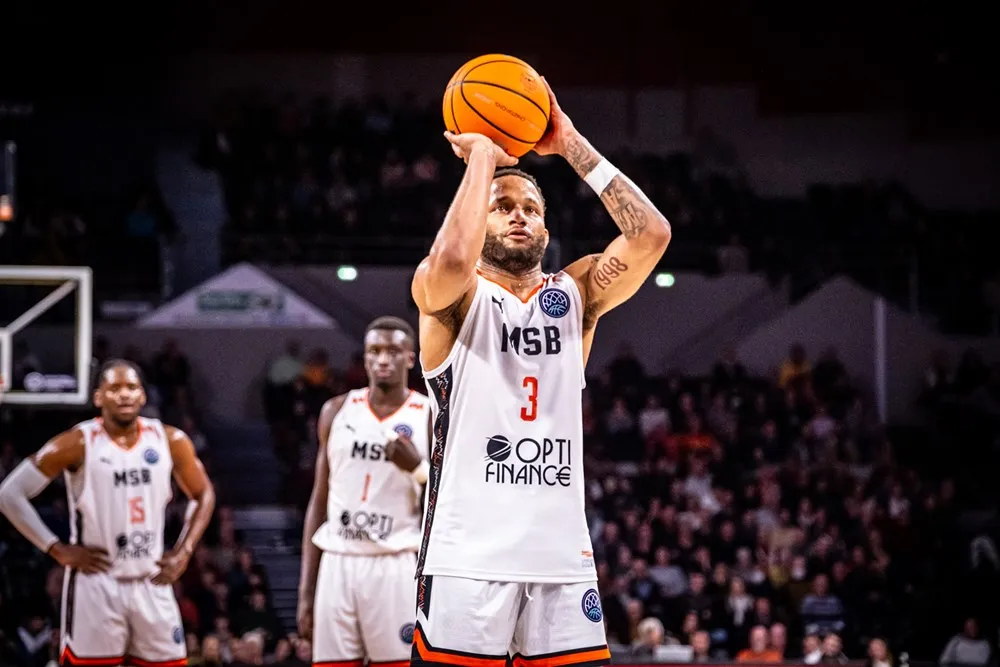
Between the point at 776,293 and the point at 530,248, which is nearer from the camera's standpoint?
the point at 530,248

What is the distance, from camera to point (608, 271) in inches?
147

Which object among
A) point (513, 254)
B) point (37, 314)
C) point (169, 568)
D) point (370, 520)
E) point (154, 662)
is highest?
point (37, 314)

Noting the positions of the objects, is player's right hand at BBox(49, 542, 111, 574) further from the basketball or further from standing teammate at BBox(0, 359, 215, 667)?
the basketball

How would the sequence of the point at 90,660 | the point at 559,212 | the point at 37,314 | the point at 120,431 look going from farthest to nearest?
1. the point at 559,212
2. the point at 37,314
3. the point at 120,431
4. the point at 90,660

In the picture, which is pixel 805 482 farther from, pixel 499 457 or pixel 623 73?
pixel 499 457

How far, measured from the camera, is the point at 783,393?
1426 centimetres

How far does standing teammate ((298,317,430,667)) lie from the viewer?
5980mm

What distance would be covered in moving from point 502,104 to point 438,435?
97cm

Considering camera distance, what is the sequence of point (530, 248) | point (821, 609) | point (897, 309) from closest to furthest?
point (530, 248), point (821, 609), point (897, 309)

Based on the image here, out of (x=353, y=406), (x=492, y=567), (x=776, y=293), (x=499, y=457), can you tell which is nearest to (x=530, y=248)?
(x=499, y=457)

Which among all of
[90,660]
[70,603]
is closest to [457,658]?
[90,660]

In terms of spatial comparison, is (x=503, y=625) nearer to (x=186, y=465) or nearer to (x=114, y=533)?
(x=114, y=533)

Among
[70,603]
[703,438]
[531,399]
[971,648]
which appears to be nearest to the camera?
[531,399]

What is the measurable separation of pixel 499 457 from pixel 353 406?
295 centimetres
